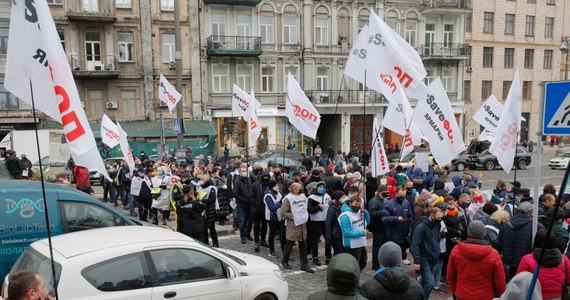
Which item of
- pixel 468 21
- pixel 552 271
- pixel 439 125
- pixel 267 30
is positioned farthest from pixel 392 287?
pixel 468 21

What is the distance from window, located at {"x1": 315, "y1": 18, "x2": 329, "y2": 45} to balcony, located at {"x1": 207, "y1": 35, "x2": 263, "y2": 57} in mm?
4986

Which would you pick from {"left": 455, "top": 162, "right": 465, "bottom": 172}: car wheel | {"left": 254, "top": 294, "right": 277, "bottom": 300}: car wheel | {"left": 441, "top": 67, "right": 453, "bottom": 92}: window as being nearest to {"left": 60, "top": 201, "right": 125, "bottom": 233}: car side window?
{"left": 254, "top": 294, "right": 277, "bottom": 300}: car wheel

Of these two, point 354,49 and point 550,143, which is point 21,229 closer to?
point 354,49

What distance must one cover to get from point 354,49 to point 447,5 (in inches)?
1282

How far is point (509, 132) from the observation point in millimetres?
7781

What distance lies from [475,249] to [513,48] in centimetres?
4287

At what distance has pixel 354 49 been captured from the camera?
29.3ft

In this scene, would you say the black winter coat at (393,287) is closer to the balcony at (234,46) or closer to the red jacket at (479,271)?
the red jacket at (479,271)

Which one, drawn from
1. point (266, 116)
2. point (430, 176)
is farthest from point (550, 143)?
point (430, 176)

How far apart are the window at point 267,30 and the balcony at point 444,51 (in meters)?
13.3

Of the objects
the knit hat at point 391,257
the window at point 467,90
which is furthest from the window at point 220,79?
the knit hat at point 391,257

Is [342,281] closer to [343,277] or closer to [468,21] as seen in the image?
[343,277]

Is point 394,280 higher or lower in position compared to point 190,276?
higher

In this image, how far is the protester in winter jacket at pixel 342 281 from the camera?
331cm
